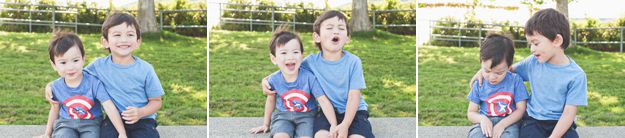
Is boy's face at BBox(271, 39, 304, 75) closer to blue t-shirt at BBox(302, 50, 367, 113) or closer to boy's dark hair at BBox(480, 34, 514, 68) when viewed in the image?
blue t-shirt at BBox(302, 50, 367, 113)

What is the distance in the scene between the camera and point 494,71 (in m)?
3.46

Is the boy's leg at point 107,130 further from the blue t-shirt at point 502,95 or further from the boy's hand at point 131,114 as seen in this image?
the blue t-shirt at point 502,95

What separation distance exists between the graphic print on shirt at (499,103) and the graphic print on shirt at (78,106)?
1908mm

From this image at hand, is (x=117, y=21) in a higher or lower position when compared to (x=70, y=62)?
higher

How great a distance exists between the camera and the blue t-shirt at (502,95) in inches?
136

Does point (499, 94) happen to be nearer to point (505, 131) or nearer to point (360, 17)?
point (505, 131)

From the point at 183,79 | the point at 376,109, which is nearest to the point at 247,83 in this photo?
the point at 183,79

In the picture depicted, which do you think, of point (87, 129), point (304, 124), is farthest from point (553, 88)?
point (87, 129)

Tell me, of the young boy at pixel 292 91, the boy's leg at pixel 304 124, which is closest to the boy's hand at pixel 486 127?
the young boy at pixel 292 91

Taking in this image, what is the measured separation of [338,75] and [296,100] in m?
0.25

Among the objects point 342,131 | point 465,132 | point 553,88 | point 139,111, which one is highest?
point 553,88

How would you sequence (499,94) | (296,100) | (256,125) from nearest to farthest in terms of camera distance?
(499,94)
(296,100)
(256,125)

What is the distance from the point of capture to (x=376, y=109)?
5.24 metres

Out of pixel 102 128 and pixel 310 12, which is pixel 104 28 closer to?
pixel 102 128
